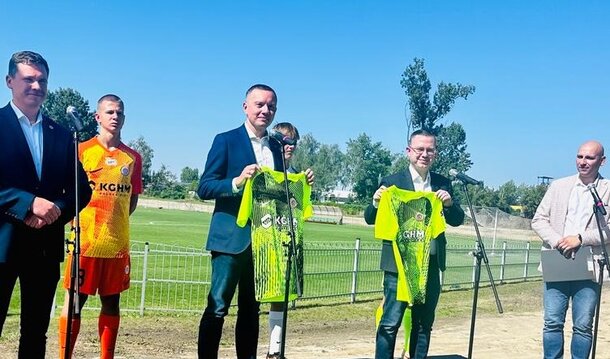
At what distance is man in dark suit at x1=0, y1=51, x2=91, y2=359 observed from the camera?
157 inches

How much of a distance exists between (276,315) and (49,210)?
2452mm

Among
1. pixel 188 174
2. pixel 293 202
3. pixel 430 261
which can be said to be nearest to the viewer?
pixel 293 202

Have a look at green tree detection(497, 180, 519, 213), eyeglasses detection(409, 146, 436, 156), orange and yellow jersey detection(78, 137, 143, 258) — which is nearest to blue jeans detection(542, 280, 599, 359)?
eyeglasses detection(409, 146, 436, 156)

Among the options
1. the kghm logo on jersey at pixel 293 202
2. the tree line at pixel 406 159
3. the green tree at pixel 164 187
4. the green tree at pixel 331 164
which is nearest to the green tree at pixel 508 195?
the tree line at pixel 406 159

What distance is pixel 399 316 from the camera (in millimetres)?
5465

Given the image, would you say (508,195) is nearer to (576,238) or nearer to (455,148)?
(455,148)

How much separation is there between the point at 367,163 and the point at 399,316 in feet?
279

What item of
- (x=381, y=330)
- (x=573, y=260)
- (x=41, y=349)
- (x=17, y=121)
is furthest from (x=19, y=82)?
(x=573, y=260)

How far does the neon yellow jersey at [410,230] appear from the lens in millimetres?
5406

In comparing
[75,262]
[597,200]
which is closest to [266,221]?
[75,262]

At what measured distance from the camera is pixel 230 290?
4.76 metres

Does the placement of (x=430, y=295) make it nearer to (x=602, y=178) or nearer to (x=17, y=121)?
(x=602, y=178)

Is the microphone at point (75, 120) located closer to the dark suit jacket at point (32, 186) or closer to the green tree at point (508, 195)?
the dark suit jacket at point (32, 186)

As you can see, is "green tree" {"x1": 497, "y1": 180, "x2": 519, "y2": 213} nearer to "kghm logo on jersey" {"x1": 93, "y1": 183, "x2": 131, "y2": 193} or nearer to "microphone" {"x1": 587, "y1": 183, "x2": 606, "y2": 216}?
"microphone" {"x1": 587, "y1": 183, "x2": 606, "y2": 216}
